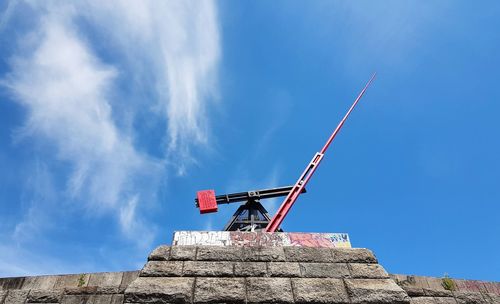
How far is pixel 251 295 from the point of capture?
359cm

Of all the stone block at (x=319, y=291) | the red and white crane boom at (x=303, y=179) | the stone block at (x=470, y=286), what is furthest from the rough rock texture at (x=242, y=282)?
the red and white crane boom at (x=303, y=179)

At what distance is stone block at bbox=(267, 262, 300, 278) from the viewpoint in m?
3.87

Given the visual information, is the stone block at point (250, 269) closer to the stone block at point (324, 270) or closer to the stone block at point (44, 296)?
the stone block at point (324, 270)

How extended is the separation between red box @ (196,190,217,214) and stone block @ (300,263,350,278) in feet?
21.5

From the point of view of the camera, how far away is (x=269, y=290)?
12.0ft

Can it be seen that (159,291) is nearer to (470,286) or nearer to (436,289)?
(436,289)

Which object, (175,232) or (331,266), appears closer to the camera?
(331,266)

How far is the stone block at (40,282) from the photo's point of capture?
4.54m

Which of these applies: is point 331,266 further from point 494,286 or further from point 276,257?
point 494,286

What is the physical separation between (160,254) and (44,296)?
1.76 meters

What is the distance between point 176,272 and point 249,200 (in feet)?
25.3

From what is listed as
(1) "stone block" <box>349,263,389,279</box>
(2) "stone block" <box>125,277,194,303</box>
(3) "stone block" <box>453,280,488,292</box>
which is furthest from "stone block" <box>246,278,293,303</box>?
(3) "stone block" <box>453,280,488,292</box>

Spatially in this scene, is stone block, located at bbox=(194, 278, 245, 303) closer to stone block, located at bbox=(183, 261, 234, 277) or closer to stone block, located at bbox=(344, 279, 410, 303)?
stone block, located at bbox=(183, 261, 234, 277)

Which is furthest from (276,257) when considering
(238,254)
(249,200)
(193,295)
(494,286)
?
(249,200)
